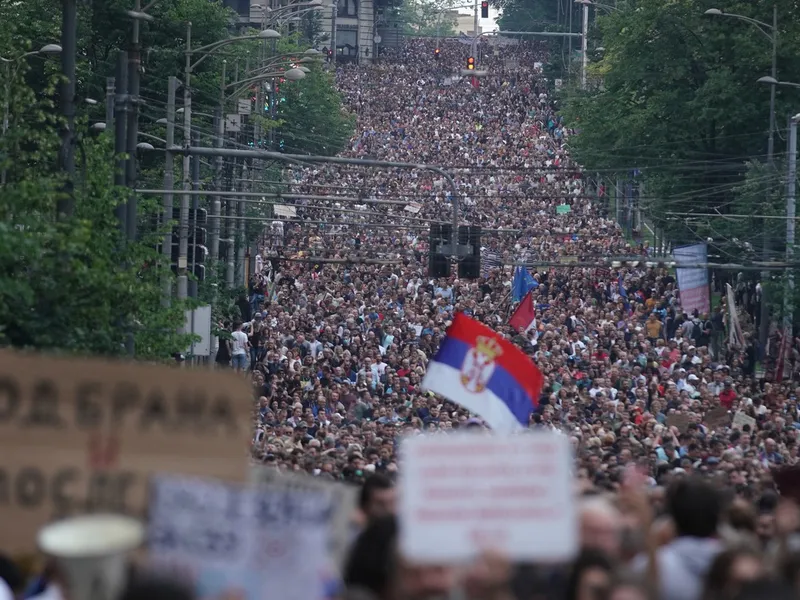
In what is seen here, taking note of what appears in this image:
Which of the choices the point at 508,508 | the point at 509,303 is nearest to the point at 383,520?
the point at 508,508

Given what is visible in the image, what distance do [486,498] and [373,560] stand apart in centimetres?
181

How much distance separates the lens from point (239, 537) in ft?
19.9

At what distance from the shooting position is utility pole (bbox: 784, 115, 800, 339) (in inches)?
1586

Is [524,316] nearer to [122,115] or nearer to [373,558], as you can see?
[122,115]

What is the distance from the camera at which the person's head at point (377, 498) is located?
27.9ft

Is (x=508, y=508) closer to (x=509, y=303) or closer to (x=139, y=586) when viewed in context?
(x=139, y=586)

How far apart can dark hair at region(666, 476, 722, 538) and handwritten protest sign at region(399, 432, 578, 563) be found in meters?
1.80

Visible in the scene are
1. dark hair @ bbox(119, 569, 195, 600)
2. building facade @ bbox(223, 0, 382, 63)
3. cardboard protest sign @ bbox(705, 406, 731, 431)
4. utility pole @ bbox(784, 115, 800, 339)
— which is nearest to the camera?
dark hair @ bbox(119, 569, 195, 600)

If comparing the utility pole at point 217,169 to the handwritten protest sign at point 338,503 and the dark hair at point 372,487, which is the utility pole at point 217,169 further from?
the handwritten protest sign at point 338,503

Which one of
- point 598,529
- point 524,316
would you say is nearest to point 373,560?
point 598,529

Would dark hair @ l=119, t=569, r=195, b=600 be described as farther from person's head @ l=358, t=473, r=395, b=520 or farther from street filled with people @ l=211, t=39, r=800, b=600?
person's head @ l=358, t=473, r=395, b=520

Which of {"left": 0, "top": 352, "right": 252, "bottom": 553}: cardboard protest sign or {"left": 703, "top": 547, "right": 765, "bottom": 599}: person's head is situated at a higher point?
{"left": 0, "top": 352, "right": 252, "bottom": 553}: cardboard protest sign

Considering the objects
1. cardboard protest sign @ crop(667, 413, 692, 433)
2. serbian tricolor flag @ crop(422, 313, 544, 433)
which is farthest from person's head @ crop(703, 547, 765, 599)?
cardboard protest sign @ crop(667, 413, 692, 433)

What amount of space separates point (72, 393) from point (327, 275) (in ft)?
161
